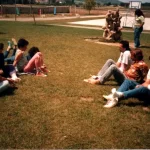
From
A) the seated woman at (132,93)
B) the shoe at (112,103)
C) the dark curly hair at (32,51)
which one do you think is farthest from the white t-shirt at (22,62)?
the shoe at (112,103)

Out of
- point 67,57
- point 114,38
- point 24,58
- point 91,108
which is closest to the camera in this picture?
point 91,108

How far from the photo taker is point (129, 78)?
20.2 ft

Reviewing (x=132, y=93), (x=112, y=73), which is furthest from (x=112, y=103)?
(x=112, y=73)

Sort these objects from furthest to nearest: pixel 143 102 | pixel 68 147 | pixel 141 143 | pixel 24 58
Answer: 1. pixel 24 58
2. pixel 143 102
3. pixel 141 143
4. pixel 68 147

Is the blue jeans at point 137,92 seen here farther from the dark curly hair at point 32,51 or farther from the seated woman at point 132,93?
the dark curly hair at point 32,51

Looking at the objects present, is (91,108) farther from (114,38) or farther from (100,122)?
(114,38)

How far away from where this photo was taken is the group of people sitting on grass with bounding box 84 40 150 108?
5.41 meters

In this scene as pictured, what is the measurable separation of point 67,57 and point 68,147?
23.8 feet

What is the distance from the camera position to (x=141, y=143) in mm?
4086

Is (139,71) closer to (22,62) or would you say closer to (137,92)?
(137,92)

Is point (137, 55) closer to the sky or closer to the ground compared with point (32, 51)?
closer to the sky

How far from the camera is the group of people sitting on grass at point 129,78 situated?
17.7 ft

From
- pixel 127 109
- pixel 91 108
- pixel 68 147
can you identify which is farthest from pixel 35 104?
pixel 127 109

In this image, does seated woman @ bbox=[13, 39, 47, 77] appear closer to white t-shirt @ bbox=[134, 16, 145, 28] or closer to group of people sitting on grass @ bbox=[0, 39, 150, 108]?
group of people sitting on grass @ bbox=[0, 39, 150, 108]
